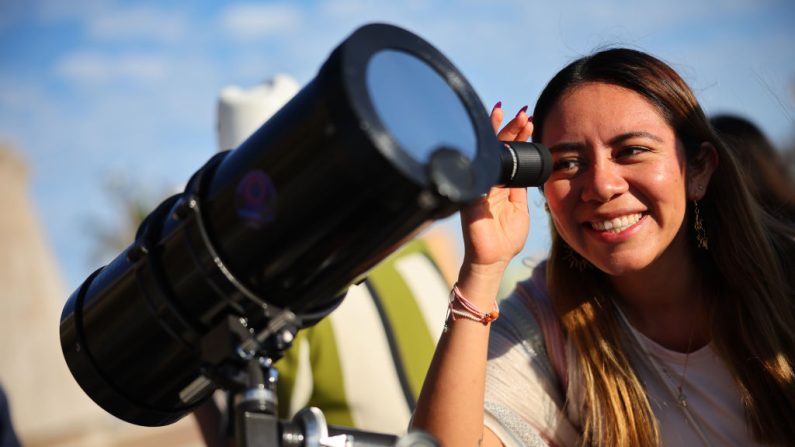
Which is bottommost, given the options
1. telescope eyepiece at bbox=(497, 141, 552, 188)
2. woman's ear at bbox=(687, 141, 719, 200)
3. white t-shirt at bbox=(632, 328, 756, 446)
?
white t-shirt at bbox=(632, 328, 756, 446)

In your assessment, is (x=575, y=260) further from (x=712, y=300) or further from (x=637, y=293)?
(x=712, y=300)

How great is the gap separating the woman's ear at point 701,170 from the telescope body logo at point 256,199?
1.34m

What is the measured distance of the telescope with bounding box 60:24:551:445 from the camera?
1.02 m

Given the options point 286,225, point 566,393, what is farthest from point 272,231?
point 566,393

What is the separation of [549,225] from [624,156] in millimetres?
390

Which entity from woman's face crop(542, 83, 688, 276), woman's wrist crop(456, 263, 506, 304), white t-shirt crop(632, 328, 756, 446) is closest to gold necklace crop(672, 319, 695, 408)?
white t-shirt crop(632, 328, 756, 446)

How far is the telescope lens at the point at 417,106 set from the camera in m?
1.02

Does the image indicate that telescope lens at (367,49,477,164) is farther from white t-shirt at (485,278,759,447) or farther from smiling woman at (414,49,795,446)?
white t-shirt at (485,278,759,447)

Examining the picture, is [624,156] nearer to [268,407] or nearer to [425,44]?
[425,44]

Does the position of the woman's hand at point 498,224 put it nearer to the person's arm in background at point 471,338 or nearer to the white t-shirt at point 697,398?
the person's arm in background at point 471,338

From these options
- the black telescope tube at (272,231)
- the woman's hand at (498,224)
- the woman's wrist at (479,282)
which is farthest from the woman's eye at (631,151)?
the black telescope tube at (272,231)

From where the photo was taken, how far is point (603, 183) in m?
1.94

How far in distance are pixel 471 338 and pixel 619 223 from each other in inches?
19.6

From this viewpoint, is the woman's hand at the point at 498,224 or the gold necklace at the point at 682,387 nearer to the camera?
the woman's hand at the point at 498,224
